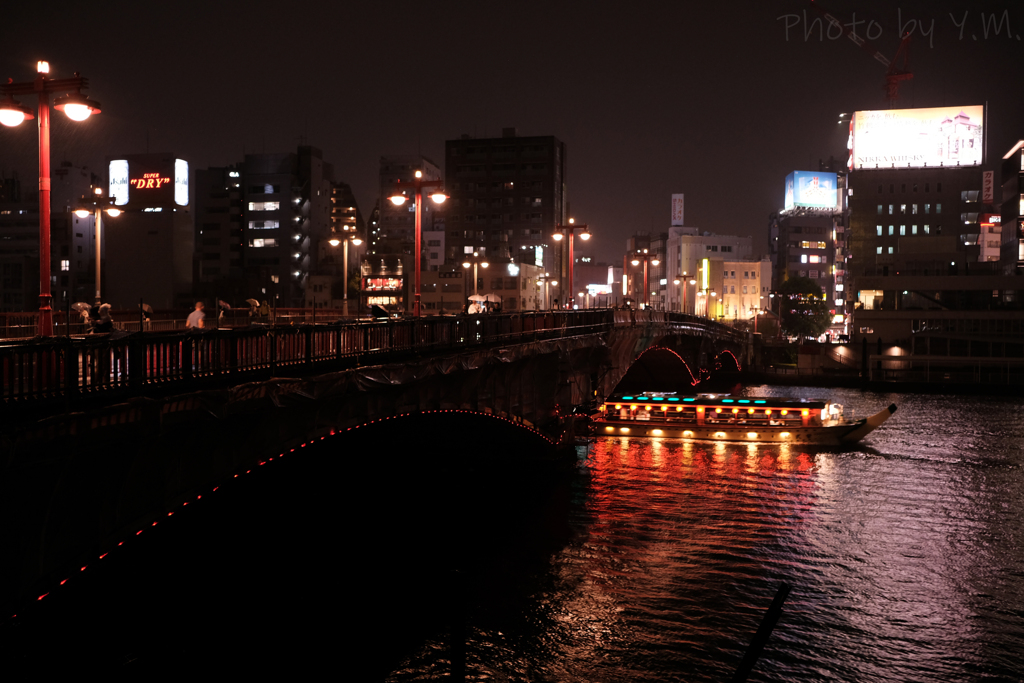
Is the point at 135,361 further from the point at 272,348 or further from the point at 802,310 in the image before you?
the point at 802,310

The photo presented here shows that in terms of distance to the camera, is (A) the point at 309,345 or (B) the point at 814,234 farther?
(B) the point at 814,234

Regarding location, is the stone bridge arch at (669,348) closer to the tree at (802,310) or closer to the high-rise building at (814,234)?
the tree at (802,310)

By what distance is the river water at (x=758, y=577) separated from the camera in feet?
65.8

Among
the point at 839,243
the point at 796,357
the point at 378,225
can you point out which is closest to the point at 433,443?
the point at 796,357

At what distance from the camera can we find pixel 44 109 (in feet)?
53.0

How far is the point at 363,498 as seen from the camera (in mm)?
35281

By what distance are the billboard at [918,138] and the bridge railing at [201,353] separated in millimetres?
119613

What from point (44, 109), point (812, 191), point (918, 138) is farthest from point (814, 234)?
point (44, 109)

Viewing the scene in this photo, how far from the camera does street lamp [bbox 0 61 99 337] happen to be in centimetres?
1588

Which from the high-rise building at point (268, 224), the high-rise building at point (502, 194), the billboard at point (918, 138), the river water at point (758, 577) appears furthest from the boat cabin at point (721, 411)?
the high-rise building at point (502, 194)

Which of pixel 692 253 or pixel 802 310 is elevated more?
pixel 692 253

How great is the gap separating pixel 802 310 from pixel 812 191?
174 ft

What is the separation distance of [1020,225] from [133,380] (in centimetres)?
11129

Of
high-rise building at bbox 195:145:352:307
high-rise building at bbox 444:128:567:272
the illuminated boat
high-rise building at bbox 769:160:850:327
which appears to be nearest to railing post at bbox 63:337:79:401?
the illuminated boat
